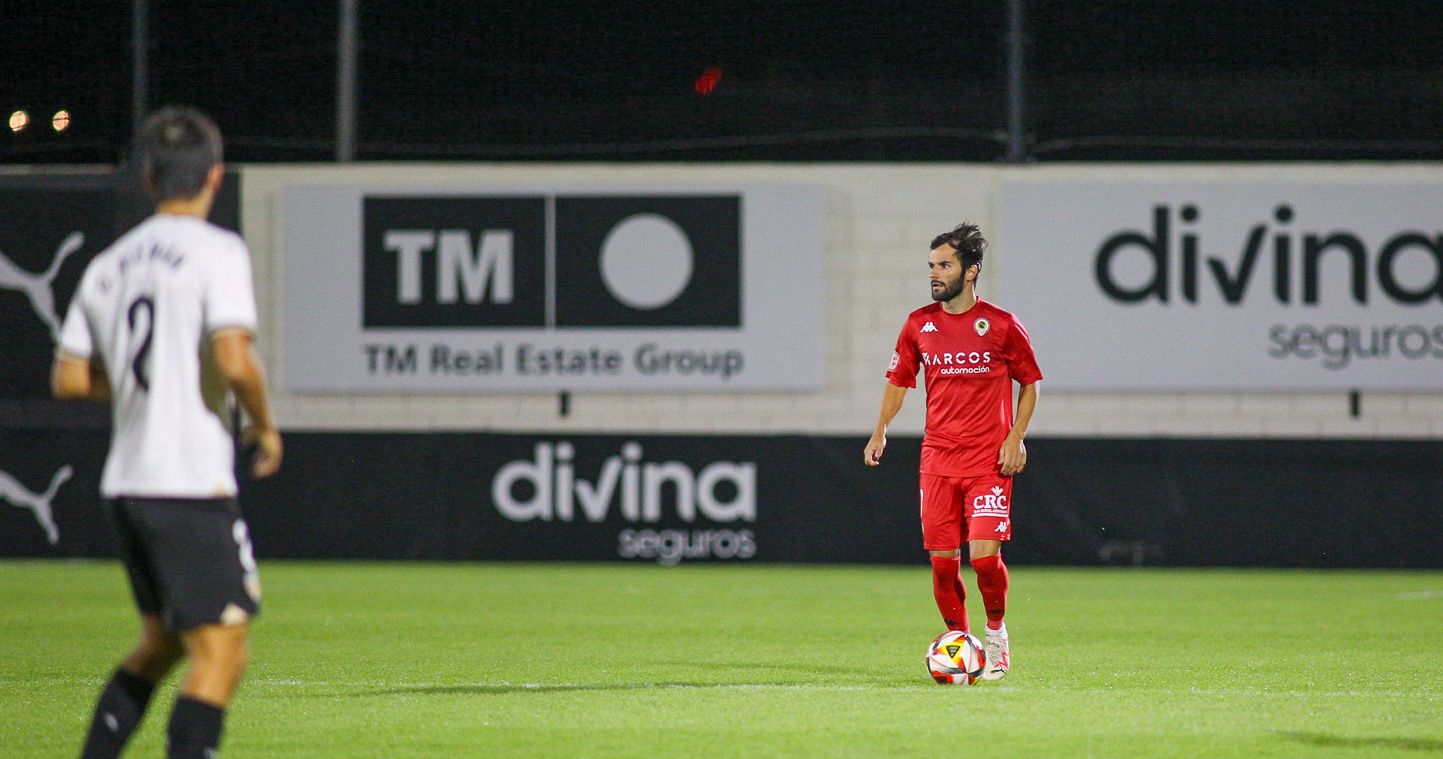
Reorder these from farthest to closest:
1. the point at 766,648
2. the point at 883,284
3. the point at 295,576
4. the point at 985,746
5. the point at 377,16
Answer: the point at 377,16 → the point at 883,284 → the point at 295,576 → the point at 766,648 → the point at 985,746

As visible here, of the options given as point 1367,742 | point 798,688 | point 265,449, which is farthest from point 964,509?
point 265,449

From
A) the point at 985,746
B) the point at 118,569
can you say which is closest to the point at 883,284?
the point at 118,569

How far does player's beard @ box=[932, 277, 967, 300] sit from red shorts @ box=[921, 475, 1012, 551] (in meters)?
0.77

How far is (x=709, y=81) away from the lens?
63.9ft

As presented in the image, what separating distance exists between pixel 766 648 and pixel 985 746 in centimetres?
374

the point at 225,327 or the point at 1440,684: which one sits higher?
the point at 225,327

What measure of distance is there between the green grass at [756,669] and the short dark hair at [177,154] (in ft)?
7.47

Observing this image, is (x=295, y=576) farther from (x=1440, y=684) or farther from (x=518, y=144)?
(x=1440, y=684)

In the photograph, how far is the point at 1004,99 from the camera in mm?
19188

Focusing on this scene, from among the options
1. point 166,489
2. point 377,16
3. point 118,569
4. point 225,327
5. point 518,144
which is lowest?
point 118,569

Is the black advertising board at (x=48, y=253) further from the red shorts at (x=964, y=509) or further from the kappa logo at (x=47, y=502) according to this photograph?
the red shorts at (x=964, y=509)

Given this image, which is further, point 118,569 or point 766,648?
point 118,569

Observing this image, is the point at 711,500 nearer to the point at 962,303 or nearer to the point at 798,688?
the point at 962,303

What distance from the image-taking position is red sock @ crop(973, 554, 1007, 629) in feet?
27.4
